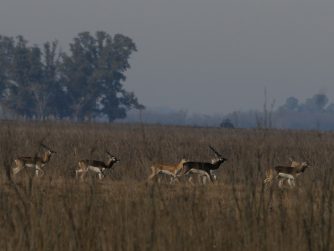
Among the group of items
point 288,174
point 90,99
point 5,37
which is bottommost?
point 288,174

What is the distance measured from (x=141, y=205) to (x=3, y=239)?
42.5 inches

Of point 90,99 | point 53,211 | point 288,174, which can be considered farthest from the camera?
point 90,99

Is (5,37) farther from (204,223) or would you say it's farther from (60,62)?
(204,223)

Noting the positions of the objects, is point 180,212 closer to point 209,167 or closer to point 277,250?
point 277,250

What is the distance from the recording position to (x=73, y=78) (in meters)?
78.8

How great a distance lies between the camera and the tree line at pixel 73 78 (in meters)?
77.1

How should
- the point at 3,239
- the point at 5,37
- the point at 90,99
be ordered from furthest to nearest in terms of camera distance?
the point at 5,37, the point at 90,99, the point at 3,239

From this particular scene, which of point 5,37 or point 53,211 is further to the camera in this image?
point 5,37

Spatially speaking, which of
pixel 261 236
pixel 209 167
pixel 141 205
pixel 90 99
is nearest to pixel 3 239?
pixel 141 205

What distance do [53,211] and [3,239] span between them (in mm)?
572

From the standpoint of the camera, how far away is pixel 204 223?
589cm

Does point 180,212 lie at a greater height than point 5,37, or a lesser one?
lesser

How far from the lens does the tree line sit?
77.1 meters

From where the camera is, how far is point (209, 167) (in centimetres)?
1714
